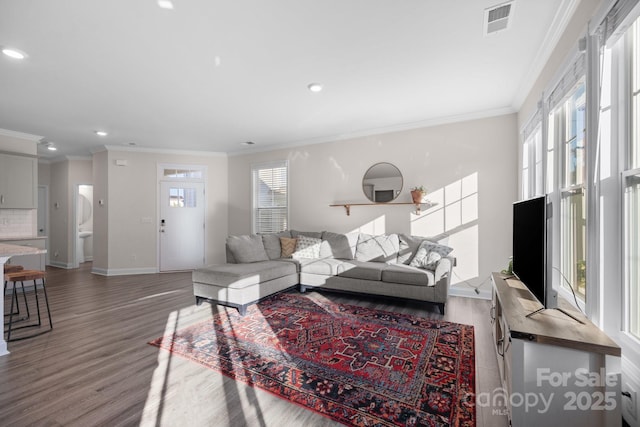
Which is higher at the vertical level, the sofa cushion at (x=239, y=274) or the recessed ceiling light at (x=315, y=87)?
the recessed ceiling light at (x=315, y=87)

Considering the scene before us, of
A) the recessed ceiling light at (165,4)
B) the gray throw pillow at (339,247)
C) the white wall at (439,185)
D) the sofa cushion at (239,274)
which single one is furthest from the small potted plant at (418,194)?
the recessed ceiling light at (165,4)

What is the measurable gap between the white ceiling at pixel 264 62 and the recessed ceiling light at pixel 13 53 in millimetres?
68

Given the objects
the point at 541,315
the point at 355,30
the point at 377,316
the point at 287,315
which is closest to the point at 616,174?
the point at 541,315

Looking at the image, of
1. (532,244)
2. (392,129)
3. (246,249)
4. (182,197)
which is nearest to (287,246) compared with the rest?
(246,249)

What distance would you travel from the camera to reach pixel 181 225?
6.39 meters

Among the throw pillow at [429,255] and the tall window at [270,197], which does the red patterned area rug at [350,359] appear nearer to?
the throw pillow at [429,255]

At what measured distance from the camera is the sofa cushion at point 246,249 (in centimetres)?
440

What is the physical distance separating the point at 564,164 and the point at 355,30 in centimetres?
204

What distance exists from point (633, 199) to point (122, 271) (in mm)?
7340

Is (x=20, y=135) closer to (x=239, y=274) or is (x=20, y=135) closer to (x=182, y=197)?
(x=182, y=197)

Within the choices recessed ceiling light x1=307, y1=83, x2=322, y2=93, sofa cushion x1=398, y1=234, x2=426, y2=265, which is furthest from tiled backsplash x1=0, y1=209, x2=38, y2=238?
sofa cushion x1=398, y1=234, x2=426, y2=265

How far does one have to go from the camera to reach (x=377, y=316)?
3.39 meters

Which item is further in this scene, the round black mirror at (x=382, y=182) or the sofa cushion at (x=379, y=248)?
the round black mirror at (x=382, y=182)

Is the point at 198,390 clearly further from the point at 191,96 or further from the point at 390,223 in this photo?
the point at 390,223
